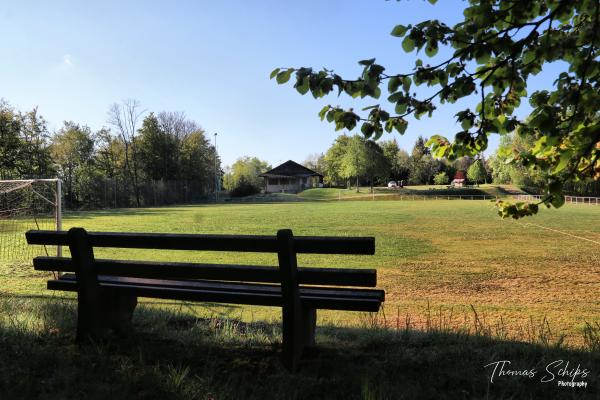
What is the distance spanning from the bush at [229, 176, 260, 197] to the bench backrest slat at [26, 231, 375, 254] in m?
70.9

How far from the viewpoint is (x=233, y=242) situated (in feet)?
10.3

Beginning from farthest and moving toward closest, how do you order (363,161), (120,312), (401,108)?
(363,161), (120,312), (401,108)

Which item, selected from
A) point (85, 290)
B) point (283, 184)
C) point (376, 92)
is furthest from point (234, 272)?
Result: point (283, 184)

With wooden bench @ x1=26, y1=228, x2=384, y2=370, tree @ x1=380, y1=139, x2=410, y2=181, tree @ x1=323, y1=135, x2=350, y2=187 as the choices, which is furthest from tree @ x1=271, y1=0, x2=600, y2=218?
tree @ x1=380, y1=139, x2=410, y2=181

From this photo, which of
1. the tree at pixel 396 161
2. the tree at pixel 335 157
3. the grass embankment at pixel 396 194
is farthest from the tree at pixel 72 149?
the tree at pixel 396 161

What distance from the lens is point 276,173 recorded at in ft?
322

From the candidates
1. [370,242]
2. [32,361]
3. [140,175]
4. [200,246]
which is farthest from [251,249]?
[140,175]

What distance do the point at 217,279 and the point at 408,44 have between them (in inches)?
79.7

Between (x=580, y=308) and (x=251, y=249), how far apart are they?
649 centimetres

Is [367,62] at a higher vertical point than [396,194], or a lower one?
higher

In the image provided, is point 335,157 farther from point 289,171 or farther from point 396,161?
point 396,161

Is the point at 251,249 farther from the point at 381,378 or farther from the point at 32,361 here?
the point at 32,361

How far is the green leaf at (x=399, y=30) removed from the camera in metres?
2.85

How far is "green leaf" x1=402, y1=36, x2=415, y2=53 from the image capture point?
2.88 meters
